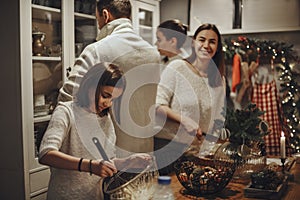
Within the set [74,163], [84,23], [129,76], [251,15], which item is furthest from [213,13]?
[74,163]

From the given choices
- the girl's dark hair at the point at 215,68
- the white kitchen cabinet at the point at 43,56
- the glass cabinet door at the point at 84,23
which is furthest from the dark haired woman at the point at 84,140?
the girl's dark hair at the point at 215,68

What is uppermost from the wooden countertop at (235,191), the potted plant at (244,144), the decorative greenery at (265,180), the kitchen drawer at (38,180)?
the potted plant at (244,144)

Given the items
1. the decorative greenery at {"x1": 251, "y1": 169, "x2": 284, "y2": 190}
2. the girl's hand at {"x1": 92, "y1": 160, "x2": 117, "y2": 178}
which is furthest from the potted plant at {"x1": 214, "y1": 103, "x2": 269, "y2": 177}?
the girl's hand at {"x1": 92, "y1": 160, "x2": 117, "y2": 178}

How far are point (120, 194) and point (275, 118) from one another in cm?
181

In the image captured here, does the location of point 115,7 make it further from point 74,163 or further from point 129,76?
point 74,163

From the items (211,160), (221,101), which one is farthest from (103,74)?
(221,101)

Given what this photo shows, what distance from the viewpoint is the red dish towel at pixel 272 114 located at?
2.75 m

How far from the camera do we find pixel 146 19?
2777mm

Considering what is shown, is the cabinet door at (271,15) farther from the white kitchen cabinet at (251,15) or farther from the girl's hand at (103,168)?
the girl's hand at (103,168)

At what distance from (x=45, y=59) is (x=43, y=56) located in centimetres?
2

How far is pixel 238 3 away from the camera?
2871mm

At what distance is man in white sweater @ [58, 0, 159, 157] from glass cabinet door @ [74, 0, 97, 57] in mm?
271

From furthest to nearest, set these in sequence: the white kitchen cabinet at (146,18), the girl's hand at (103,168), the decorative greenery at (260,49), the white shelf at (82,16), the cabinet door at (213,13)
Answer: the cabinet door at (213,13) < the decorative greenery at (260,49) < the white kitchen cabinet at (146,18) < the white shelf at (82,16) < the girl's hand at (103,168)

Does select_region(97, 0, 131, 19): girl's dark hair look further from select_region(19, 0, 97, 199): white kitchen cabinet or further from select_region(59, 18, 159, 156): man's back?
select_region(19, 0, 97, 199): white kitchen cabinet
